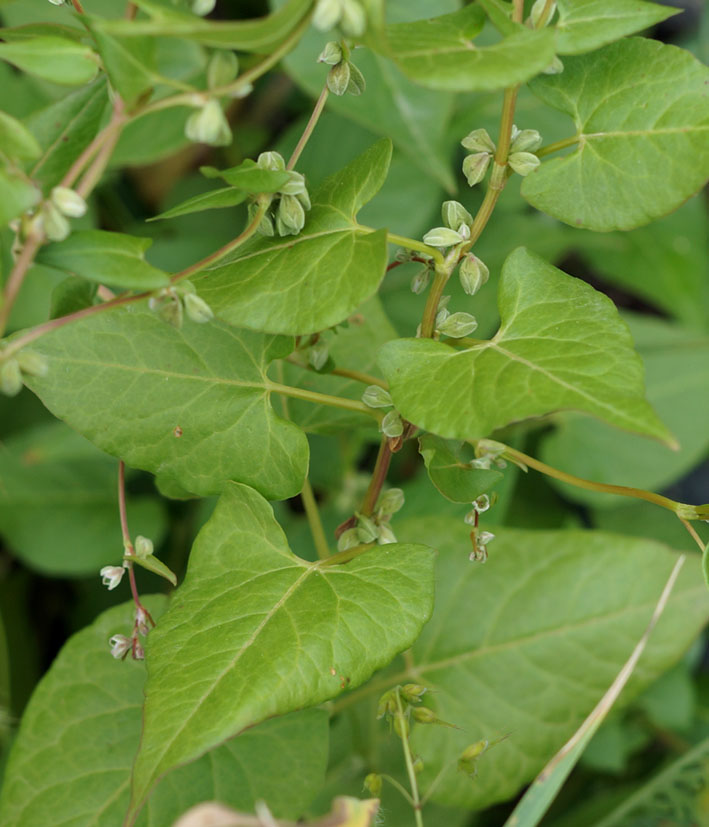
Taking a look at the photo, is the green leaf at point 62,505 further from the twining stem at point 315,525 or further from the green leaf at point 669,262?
the green leaf at point 669,262

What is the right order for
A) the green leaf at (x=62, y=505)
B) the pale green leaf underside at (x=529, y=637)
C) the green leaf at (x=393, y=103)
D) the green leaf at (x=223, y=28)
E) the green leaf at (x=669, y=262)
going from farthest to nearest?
the green leaf at (x=669, y=262)
the green leaf at (x=62, y=505)
the green leaf at (x=393, y=103)
the pale green leaf underside at (x=529, y=637)
the green leaf at (x=223, y=28)

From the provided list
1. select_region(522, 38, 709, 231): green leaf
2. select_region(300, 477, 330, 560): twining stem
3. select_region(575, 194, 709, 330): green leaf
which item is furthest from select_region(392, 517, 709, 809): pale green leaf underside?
select_region(575, 194, 709, 330): green leaf

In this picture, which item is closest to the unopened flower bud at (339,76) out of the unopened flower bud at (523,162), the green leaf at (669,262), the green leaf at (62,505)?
the unopened flower bud at (523,162)

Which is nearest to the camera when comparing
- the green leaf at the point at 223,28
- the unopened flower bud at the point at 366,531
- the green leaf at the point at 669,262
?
the green leaf at the point at 223,28

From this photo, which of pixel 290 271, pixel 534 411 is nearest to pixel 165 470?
pixel 290 271

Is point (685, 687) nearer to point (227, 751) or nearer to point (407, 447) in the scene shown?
point (407, 447)

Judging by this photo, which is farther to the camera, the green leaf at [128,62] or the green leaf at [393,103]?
the green leaf at [393,103]

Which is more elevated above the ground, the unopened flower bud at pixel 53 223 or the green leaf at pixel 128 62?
the green leaf at pixel 128 62

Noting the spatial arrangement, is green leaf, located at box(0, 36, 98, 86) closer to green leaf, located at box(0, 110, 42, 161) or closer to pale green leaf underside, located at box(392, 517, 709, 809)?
green leaf, located at box(0, 110, 42, 161)
